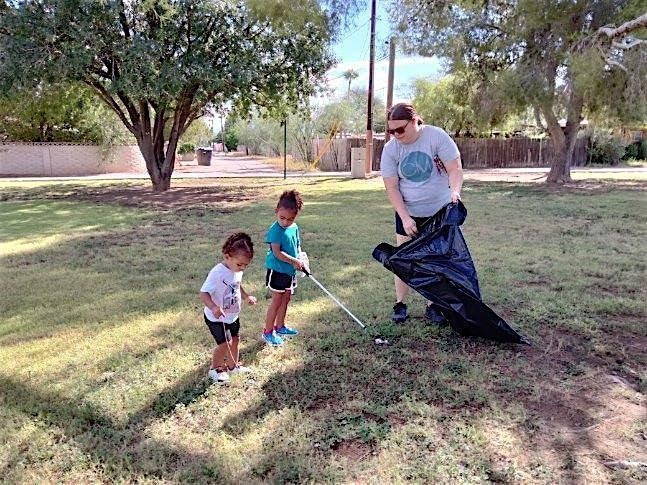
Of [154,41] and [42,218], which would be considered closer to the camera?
[42,218]

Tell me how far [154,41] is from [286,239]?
1043 centimetres

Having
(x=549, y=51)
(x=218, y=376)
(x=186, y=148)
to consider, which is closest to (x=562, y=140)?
(x=549, y=51)

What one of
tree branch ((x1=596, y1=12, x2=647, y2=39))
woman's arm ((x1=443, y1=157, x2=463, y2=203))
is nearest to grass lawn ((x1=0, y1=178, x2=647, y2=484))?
woman's arm ((x1=443, y1=157, x2=463, y2=203))

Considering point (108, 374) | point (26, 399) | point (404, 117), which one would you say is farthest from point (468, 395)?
point (26, 399)

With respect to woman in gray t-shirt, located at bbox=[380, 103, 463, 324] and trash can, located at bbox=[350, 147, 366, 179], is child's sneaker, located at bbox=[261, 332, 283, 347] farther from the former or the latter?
trash can, located at bbox=[350, 147, 366, 179]

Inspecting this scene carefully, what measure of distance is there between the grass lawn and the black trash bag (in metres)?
0.15

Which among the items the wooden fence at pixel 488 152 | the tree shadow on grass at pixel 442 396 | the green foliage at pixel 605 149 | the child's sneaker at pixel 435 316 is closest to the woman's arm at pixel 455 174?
the child's sneaker at pixel 435 316

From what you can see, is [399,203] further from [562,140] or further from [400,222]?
[562,140]

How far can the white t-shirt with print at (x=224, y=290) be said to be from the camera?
10.1ft

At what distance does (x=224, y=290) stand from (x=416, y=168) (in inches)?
61.1

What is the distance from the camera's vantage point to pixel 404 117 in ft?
12.1

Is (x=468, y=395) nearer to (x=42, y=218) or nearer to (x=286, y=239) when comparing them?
(x=286, y=239)

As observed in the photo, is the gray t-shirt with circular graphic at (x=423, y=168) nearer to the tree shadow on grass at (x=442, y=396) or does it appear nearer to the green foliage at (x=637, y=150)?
the tree shadow on grass at (x=442, y=396)

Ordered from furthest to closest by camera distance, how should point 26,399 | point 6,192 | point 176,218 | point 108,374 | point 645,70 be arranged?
point 6,192 < point 645,70 < point 176,218 < point 108,374 < point 26,399
